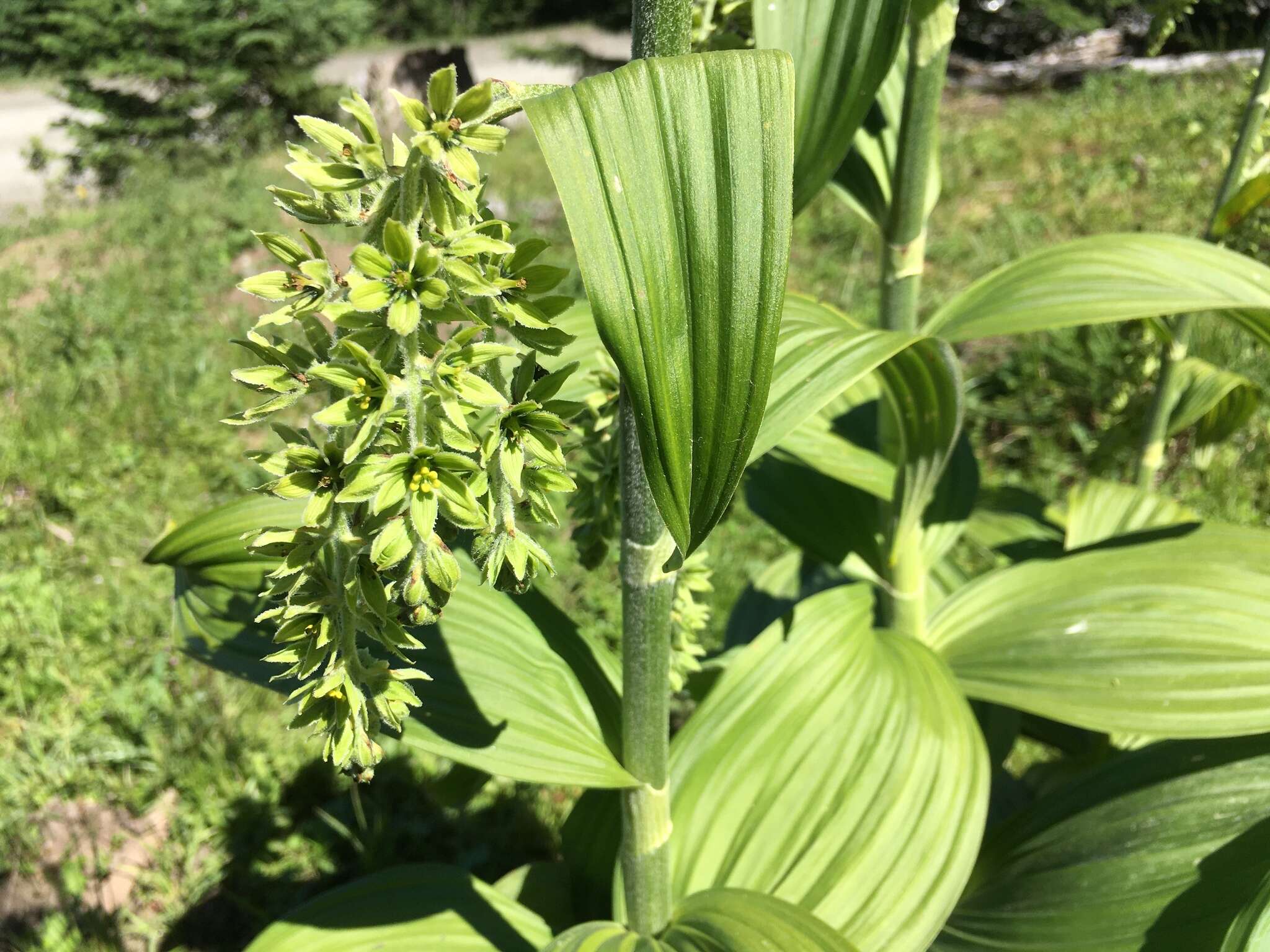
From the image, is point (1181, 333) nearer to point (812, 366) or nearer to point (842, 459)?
point (842, 459)

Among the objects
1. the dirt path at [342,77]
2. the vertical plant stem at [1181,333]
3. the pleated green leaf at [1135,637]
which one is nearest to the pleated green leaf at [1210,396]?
the vertical plant stem at [1181,333]

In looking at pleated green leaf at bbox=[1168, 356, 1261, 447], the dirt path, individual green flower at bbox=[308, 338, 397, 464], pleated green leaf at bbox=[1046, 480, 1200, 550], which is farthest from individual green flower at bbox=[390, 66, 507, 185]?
the dirt path

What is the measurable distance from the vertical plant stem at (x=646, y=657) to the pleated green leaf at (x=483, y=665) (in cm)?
7

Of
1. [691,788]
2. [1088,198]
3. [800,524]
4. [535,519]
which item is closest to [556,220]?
[1088,198]

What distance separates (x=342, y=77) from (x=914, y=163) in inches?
604

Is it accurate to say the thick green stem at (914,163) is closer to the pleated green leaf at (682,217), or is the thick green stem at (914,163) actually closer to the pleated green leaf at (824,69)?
the pleated green leaf at (824,69)

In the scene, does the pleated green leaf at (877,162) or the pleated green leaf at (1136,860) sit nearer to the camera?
the pleated green leaf at (1136,860)

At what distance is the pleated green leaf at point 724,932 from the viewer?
1303mm

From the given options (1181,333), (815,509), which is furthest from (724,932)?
(1181,333)

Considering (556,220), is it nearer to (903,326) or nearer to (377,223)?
(903,326)

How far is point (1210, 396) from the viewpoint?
2.24 meters

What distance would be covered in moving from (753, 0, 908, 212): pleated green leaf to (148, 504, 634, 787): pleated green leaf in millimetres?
774

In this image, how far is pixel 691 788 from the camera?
1709 mm

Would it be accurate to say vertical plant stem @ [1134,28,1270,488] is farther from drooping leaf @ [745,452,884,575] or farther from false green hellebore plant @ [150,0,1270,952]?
drooping leaf @ [745,452,884,575]
